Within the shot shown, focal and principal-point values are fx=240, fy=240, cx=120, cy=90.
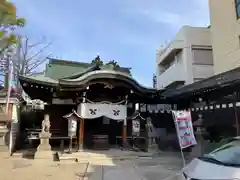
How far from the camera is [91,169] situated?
8977mm

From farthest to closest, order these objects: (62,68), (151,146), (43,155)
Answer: (62,68) < (151,146) < (43,155)

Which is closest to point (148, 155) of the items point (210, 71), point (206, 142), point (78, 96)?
point (206, 142)

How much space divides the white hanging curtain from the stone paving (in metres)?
2.65

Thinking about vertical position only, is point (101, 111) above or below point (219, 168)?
above

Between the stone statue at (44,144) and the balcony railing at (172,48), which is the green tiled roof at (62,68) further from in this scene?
the balcony railing at (172,48)

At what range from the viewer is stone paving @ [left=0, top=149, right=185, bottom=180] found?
780 centimetres

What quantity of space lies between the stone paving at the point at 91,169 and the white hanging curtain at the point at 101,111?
8.69ft

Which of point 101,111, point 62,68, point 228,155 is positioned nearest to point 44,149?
point 101,111

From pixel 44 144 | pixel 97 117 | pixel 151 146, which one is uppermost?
pixel 97 117

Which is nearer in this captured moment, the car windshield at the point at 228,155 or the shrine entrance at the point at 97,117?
the car windshield at the point at 228,155

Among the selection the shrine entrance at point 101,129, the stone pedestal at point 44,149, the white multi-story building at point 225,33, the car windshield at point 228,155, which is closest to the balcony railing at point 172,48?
the white multi-story building at point 225,33

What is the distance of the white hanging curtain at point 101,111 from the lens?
12.7 meters

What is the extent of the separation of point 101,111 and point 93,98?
109 centimetres

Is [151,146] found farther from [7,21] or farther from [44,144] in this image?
[7,21]
